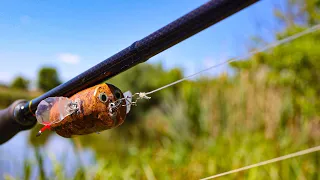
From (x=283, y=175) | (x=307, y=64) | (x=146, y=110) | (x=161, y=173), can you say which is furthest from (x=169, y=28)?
(x=146, y=110)

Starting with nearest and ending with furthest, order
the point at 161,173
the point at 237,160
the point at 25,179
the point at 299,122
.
Answer: the point at 25,179 → the point at 161,173 → the point at 237,160 → the point at 299,122

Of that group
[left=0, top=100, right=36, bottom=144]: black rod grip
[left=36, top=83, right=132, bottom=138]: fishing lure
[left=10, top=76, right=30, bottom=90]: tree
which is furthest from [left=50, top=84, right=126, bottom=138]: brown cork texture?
[left=10, top=76, right=30, bottom=90]: tree

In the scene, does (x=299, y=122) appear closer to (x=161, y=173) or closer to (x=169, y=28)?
(x=161, y=173)

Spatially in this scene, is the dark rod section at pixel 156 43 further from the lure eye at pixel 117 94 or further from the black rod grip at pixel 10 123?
the black rod grip at pixel 10 123

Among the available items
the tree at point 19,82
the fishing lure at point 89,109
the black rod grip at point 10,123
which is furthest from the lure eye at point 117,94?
the tree at point 19,82

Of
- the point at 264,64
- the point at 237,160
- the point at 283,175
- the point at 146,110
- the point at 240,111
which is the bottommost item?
the point at 283,175

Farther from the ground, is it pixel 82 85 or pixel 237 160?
pixel 82 85
